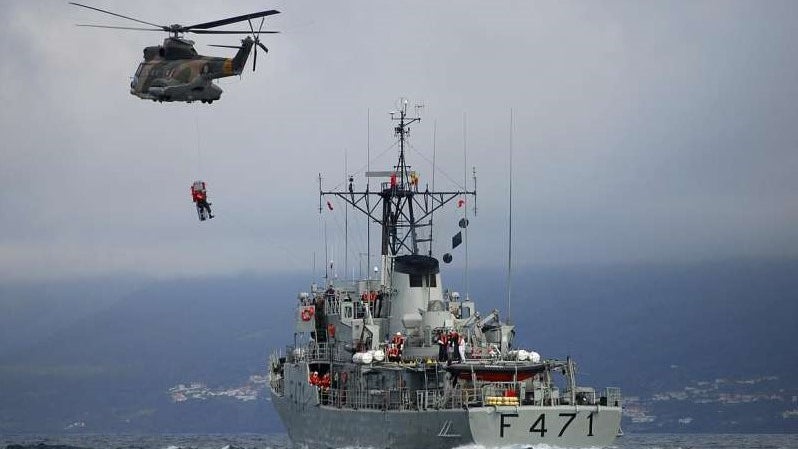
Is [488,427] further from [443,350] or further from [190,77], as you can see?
[190,77]

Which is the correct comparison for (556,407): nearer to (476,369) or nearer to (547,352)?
(476,369)

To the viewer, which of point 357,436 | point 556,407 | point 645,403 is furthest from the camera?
point 645,403

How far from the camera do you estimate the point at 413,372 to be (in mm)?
70188

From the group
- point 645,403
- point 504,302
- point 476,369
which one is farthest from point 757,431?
point 476,369

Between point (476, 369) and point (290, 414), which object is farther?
point (290, 414)

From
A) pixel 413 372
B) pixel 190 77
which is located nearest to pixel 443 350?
pixel 413 372

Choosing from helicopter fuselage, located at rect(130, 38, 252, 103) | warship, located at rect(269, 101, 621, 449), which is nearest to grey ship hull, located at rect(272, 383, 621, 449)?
warship, located at rect(269, 101, 621, 449)

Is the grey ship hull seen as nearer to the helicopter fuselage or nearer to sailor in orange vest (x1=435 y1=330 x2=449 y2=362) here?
sailor in orange vest (x1=435 y1=330 x2=449 y2=362)

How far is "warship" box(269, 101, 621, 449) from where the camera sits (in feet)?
216

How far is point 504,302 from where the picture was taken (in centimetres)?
19612

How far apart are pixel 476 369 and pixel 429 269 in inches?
372

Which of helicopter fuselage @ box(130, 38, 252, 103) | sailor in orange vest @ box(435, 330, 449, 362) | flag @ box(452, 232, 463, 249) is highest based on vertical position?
helicopter fuselage @ box(130, 38, 252, 103)

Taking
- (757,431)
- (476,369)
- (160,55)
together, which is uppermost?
(160,55)

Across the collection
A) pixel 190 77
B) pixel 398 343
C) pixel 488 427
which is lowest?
pixel 488 427
